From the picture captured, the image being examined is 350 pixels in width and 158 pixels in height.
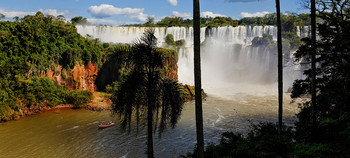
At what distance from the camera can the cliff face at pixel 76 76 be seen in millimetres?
31469

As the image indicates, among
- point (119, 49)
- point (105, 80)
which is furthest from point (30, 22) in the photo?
point (119, 49)

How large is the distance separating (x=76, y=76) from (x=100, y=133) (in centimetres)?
1455

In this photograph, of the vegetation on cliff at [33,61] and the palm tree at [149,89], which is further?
the vegetation on cliff at [33,61]

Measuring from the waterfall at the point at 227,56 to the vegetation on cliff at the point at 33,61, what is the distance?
19.9m

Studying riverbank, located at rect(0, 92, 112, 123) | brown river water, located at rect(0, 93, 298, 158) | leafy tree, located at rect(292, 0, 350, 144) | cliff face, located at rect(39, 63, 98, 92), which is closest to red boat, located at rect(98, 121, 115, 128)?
brown river water, located at rect(0, 93, 298, 158)

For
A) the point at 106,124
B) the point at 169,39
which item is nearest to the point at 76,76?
the point at 106,124

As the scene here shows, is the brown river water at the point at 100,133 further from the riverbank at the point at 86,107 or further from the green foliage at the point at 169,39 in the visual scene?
the green foliage at the point at 169,39

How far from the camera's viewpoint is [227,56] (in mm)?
55531

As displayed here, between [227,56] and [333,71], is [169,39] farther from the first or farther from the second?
[333,71]

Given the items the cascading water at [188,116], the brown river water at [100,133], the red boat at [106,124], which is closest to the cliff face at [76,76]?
the brown river water at [100,133]

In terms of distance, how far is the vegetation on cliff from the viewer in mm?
25562

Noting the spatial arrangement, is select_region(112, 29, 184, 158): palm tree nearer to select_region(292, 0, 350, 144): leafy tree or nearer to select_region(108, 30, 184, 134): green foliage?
select_region(108, 30, 184, 134): green foliage

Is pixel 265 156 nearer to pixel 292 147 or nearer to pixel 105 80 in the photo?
pixel 292 147

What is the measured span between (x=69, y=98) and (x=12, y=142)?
37.1 feet
